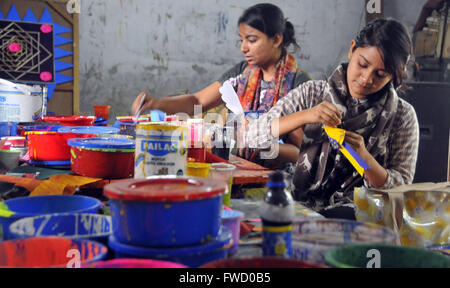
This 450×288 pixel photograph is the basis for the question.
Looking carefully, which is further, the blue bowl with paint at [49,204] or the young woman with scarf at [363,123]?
the young woman with scarf at [363,123]

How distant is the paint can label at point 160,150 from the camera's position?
3.54 ft

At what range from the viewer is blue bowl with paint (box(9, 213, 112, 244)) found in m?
0.83

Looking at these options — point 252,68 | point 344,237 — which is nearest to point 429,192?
point 344,237

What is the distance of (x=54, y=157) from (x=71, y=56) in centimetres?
333

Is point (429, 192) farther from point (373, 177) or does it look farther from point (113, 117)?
point (113, 117)

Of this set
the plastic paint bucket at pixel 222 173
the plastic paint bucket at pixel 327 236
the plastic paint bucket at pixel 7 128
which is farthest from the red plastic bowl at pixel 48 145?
the plastic paint bucket at pixel 327 236

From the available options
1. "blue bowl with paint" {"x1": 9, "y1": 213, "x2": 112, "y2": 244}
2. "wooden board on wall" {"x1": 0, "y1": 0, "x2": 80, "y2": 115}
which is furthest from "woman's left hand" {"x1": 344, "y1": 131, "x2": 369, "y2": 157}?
"wooden board on wall" {"x1": 0, "y1": 0, "x2": 80, "y2": 115}

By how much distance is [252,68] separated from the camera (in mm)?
3484

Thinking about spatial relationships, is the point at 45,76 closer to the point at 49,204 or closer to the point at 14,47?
the point at 14,47

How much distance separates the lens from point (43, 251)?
0.75 meters

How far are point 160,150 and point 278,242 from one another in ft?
1.38

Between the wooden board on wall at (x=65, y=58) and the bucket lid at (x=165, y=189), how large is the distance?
4.18 meters

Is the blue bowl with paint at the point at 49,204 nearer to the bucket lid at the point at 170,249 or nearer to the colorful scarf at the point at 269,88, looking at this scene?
the bucket lid at the point at 170,249

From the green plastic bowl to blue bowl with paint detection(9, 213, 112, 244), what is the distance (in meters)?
0.42
